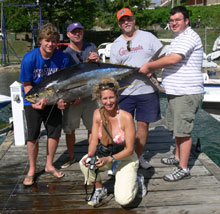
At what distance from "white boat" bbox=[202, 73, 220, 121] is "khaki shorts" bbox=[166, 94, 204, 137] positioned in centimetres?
592

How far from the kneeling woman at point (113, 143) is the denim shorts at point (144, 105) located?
65 cm

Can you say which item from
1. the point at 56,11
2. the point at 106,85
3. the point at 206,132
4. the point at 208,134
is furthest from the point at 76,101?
the point at 56,11

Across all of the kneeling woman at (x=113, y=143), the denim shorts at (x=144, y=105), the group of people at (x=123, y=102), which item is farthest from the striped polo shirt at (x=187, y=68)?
the kneeling woman at (x=113, y=143)

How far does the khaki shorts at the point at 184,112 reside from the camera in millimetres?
3135

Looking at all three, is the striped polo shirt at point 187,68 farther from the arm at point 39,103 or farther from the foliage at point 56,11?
the foliage at point 56,11

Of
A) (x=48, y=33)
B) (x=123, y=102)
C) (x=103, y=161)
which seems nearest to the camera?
(x=103, y=161)

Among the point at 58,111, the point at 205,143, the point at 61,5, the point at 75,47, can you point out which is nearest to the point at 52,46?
the point at 75,47

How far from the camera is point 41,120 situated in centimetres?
327

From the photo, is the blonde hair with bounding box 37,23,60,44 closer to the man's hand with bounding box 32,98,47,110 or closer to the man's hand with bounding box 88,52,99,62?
the man's hand with bounding box 88,52,99,62

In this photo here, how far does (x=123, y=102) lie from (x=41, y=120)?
3.31ft

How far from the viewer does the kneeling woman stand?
8.89 ft

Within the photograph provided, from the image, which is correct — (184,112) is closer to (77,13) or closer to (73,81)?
(73,81)

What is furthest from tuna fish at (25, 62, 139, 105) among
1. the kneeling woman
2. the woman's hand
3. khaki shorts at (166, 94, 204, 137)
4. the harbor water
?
the harbor water

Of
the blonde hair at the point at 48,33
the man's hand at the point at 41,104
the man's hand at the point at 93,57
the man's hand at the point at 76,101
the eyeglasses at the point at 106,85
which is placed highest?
the blonde hair at the point at 48,33
